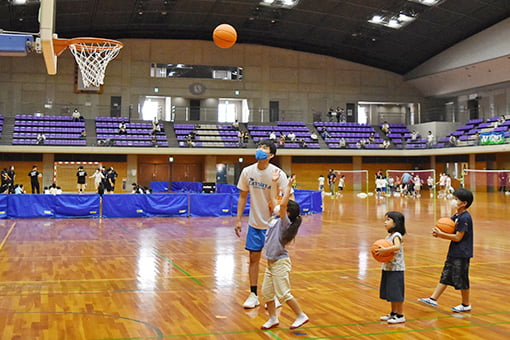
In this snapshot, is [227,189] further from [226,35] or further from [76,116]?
[226,35]

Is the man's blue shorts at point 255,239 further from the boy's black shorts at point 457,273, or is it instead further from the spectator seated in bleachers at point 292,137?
the spectator seated in bleachers at point 292,137

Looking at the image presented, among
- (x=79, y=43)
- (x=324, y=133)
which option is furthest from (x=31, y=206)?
(x=324, y=133)

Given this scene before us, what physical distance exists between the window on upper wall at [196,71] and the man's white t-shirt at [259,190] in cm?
3185

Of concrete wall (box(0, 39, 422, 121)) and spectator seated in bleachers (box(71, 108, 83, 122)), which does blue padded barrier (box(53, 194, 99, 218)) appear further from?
concrete wall (box(0, 39, 422, 121))

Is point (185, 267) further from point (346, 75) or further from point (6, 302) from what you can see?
point (346, 75)

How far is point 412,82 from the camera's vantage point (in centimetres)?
3928

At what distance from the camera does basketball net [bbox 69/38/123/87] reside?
11508 mm

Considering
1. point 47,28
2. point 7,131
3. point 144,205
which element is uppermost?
point 7,131

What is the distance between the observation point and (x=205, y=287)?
666 cm

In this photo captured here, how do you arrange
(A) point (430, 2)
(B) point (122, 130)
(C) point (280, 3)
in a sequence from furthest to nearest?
(B) point (122, 130) → (C) point (280, 3) → (A) point (430, 2)

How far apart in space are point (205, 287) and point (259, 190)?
6.42 feet

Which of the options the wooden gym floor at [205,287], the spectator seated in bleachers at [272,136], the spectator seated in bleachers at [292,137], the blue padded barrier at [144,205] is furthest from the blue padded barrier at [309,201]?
the spectator seated in bleachers at [292,137]

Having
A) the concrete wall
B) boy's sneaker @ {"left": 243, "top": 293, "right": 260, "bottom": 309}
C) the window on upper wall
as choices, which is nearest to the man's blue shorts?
boy's sneaker @ {"left": 243, "top": 293, "right": 260, "bottom": 309}

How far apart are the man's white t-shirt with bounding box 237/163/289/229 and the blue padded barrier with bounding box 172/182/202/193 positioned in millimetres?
24818
